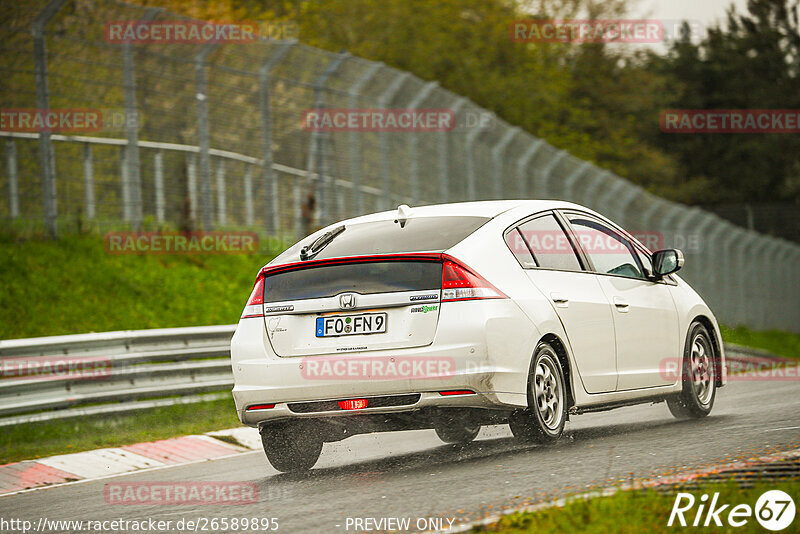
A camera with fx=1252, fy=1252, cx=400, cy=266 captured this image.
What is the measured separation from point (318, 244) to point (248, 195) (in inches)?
425

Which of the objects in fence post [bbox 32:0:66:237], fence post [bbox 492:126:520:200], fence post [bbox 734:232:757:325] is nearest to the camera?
fence post [bbox 32:0:66:237]

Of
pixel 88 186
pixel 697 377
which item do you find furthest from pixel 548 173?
pixel 697 377

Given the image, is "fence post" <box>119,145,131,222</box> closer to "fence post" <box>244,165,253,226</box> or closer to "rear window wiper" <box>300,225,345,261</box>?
"fence post" <box>244,165,253,226</box>

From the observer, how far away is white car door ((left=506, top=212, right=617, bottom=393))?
8234 millimetres

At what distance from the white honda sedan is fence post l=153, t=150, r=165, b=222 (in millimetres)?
8924

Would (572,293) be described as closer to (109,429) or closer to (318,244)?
(318,244)

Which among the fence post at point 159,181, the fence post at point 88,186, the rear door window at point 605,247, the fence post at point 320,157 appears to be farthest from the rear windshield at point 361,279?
the fence post at point 320,157

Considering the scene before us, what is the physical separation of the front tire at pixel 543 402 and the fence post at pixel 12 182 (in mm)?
9483

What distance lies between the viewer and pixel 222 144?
18203mm

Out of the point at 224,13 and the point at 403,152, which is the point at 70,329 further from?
the point at 224,13

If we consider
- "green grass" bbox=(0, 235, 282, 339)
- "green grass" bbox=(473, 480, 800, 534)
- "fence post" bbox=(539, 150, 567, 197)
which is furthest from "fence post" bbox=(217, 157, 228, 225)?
"green grass" bbox=(473, 480, 800, 534)

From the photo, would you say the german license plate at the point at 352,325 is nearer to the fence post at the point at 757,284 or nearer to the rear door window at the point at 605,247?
the rear door window at the point at 605,247

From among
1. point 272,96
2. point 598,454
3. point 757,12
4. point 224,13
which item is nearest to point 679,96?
point 757,12

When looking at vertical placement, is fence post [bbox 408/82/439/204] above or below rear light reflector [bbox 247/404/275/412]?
above
